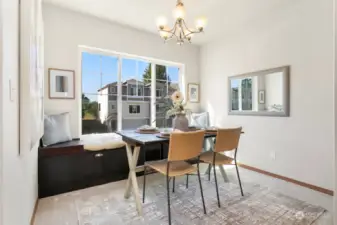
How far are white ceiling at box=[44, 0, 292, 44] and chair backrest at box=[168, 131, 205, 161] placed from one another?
1.92 m

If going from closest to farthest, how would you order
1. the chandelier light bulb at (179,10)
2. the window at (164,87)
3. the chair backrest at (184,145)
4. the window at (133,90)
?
the chair backrest at (184,145) → the chandelier light bulb at (179,10) → the window at (133,90) → the window at (164,87)

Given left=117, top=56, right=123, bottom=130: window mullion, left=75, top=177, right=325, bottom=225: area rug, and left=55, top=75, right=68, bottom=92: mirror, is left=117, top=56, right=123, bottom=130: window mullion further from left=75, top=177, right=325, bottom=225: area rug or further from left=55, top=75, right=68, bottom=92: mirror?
left=75, top=177, right=325, bottom=225: area rug

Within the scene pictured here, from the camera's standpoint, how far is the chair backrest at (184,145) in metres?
1.81

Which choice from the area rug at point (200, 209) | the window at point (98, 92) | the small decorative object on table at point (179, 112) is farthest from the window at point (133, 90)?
the area rug at point (200, 209)

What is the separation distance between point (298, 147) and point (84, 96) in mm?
3375

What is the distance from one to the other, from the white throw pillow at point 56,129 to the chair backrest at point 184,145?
1668mm

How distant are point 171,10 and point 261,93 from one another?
1.96 meters

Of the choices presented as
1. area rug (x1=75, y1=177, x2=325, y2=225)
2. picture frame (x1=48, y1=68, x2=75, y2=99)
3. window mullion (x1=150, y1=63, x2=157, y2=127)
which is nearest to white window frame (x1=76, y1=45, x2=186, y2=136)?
window mullion (x1=150, y1=63, x2=157, y2=127)

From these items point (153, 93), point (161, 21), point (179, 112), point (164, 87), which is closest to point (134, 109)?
point (153, 93)

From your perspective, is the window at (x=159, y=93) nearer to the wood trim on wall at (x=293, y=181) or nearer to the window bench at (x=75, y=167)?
the window bench at (x=75, y=167)

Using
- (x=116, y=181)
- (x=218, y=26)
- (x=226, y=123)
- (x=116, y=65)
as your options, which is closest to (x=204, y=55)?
(x=218, y=26)

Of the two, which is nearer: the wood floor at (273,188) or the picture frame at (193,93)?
the wood floor at (273,188)

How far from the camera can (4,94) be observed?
885mm

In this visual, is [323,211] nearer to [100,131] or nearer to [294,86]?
[294,86]
